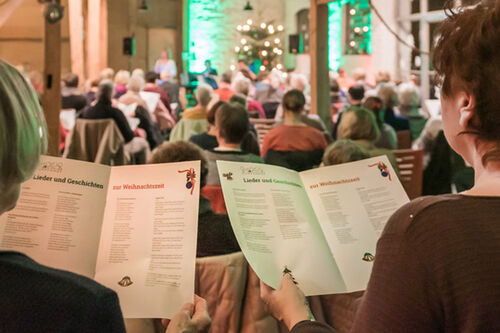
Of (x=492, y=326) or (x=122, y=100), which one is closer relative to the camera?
(x=492, y=326)

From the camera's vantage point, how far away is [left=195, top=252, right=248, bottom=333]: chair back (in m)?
2.14

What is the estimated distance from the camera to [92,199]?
2.07 m

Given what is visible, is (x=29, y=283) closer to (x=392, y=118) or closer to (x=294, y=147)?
(x=294, y=147)

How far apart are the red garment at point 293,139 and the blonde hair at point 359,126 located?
557 millimetres

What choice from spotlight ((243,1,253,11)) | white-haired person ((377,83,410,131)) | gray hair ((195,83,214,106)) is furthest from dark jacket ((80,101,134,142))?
spotlight ((243,1,253,11))

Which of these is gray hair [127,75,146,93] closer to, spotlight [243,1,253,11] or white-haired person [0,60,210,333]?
white-haired person [0,60,210,333]

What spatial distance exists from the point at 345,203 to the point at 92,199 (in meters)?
0.71

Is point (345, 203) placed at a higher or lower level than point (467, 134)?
lower

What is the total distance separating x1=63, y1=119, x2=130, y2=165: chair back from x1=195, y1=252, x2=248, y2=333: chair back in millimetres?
4015

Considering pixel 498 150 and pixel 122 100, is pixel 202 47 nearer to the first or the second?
pixel 122 100

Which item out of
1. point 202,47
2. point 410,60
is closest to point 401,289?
point 410,60

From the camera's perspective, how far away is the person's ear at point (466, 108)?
1.24 meters

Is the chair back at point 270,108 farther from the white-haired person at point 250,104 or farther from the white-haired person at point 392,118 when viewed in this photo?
the white-haired person at point 392,118

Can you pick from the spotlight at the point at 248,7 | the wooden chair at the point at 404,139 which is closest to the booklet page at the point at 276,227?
the wooden chair at the point at 404,139
